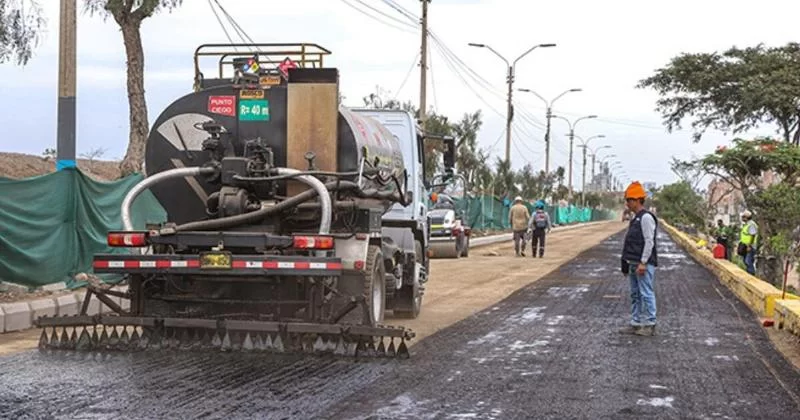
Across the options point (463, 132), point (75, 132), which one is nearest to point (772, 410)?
point (75, 132)

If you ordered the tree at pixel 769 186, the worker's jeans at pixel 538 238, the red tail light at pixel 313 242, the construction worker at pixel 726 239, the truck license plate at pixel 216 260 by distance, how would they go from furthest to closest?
the worker's jeans at pixel 538 238 < the construction worker at pixel 726 239 < the tree at pixel 769 186 < the red tail light at pixel 313 242 < the truck license plate at pixel 216 260

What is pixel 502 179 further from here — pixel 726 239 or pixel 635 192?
pixel 635 192

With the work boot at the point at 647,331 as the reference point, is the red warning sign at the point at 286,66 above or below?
above

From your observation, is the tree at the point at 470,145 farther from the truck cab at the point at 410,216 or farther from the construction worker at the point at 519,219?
the truck cab at the point at 410,216

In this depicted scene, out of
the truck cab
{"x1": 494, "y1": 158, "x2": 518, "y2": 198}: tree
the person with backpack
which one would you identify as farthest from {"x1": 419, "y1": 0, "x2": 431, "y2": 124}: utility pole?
{"x1": 494, "y1": 158, "x2": 518, "y2": 198}: tree

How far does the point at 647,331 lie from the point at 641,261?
85 centimetres

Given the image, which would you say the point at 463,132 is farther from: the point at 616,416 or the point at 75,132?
the point at 616,416

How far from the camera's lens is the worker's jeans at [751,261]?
24.3 metres

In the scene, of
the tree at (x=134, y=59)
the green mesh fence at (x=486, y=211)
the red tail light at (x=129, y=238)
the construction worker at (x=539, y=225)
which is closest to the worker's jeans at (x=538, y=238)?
the construction worker at (x=539, y=225)

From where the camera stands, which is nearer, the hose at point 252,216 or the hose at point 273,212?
the hose at point 273,212

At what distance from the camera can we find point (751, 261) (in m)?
24.7

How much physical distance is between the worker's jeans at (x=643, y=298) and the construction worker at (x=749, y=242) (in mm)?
11205

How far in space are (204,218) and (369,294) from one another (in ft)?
6.47

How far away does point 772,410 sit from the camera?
321 inches
